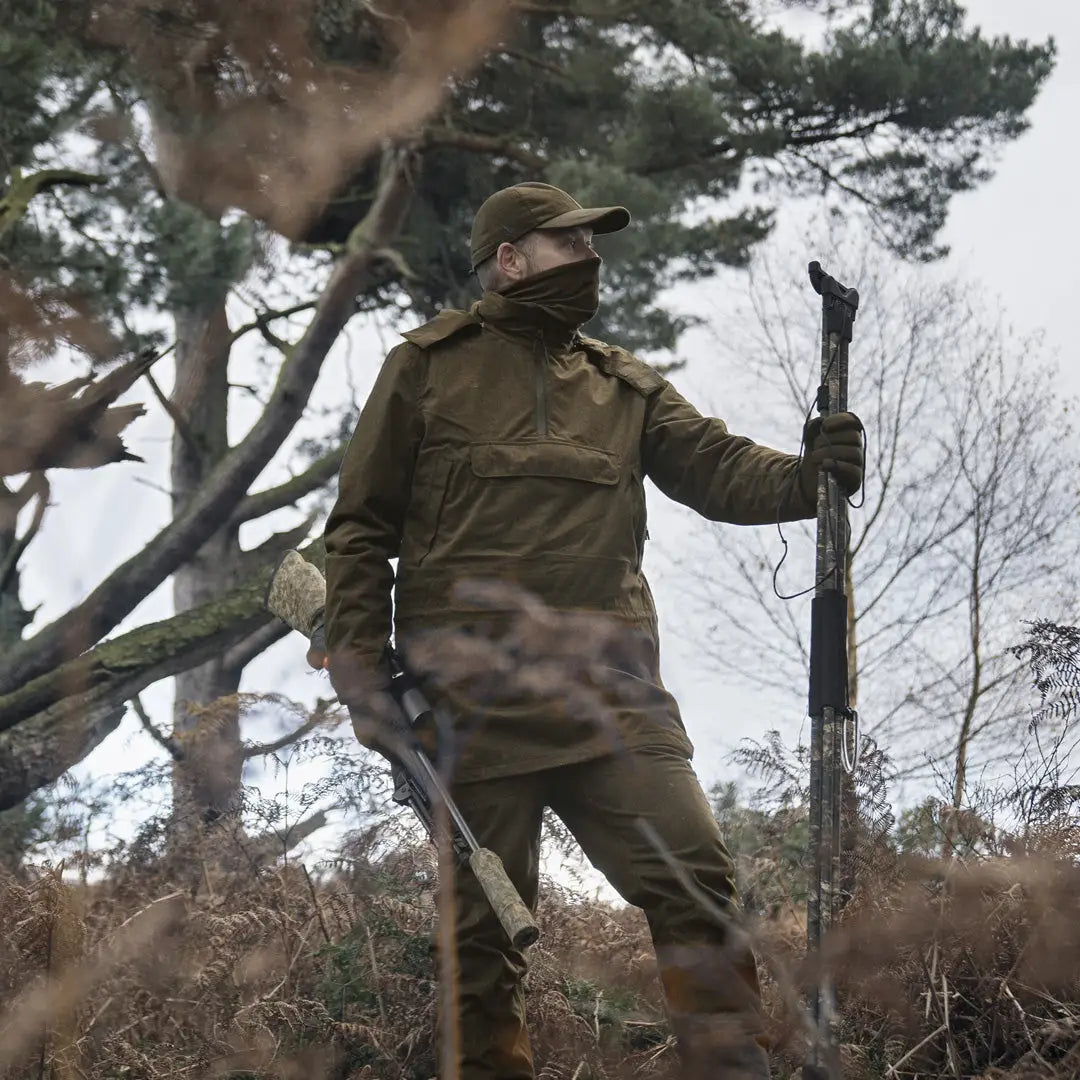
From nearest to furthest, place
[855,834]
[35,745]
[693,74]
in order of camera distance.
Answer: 1. [855,834]
2. [35,745]
3. [693,74]

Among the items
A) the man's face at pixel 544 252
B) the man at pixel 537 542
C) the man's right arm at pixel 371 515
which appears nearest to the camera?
the man at pixel 537 542

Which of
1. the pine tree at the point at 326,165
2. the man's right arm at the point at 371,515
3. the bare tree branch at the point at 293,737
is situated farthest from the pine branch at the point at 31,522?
the man's right arm at the point at 371,515

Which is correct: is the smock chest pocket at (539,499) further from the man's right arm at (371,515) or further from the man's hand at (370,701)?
the man's hand at (370,701)

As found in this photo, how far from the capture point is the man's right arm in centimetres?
394

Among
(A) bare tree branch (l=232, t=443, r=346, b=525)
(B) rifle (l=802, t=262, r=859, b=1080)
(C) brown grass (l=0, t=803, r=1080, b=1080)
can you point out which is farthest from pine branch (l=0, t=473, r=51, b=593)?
(B) rifle (l=802, t=262, r=859, b=1080)

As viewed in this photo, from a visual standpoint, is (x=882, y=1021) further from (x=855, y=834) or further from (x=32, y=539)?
(x=32, y=539)

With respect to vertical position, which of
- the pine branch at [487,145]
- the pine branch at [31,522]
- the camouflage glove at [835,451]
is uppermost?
the pine branch at [487,145]

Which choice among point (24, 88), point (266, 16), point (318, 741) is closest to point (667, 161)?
point (266, 16)

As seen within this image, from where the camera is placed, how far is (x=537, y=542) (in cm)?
386

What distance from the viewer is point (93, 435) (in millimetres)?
9766

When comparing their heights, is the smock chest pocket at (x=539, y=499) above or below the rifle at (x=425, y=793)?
above

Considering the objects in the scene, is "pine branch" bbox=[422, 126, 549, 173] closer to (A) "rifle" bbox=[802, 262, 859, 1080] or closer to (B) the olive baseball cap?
(B) the olive baseball cap

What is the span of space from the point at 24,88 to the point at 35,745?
4.55m

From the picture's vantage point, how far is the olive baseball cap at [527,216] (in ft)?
13.4
